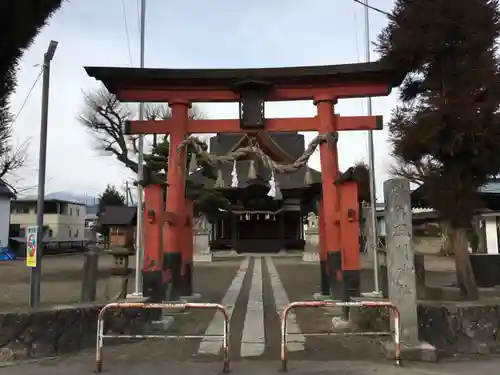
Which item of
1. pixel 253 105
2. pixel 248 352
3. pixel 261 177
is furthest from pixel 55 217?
pixel 248 352

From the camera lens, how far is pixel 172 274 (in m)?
10.8

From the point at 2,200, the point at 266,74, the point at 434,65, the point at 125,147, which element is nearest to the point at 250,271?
the point at 266,74

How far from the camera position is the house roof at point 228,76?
10.8 metres

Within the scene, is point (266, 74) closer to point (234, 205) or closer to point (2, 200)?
point (234, 205)

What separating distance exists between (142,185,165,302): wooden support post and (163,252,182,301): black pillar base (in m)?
0.62

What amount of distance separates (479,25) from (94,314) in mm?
8714

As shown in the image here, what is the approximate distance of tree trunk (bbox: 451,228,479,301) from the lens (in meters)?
8.84

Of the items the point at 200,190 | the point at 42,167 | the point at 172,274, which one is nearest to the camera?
the point at 42,167

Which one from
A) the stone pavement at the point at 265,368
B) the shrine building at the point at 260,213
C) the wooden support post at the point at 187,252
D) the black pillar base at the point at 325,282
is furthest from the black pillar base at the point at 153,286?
the shrine building at the point at 260,213

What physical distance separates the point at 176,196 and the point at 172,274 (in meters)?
1.88

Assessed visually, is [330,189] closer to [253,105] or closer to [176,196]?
[253,105]

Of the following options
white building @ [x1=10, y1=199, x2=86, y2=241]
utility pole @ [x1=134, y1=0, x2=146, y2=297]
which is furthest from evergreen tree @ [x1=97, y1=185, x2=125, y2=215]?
utility pole @ [x1=134, y1=0, x2=146, y2=297]

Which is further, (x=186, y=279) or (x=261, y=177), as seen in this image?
(x=261, y=177)

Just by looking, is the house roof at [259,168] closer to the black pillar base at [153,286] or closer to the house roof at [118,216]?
the house roof at [118,216]
